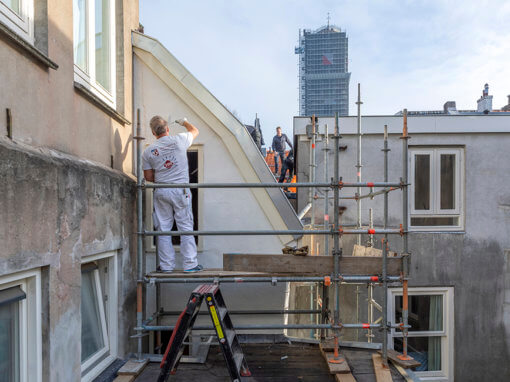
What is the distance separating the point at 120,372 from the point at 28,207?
211cm

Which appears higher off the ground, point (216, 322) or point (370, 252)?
point (370, 252)

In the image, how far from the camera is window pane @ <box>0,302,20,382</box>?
2.39 meters

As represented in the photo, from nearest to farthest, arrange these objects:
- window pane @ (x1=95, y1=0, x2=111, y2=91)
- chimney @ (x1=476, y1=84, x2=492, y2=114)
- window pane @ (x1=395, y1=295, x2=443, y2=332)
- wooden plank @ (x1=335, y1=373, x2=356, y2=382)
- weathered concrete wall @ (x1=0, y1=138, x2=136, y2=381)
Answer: weathered concrete wall @ (x1=0, y1=138, x2=136, y2=381), wooden plank @ (x1=335, y1=373, x2=356, y2=382), window pane @ (x1=95, y1=0, x2=111, y2=91), window pane @ (x1=395, y1=295, x2=443, y2=332), chimney @ (x1=476, y1=84, x2=492, y2=114)

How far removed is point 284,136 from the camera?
11.9 metres

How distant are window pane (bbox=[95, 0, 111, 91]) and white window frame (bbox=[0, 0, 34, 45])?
4.34 feet

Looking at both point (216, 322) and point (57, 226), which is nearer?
point (57, 226)

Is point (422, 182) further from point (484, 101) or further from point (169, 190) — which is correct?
point (484, 101)

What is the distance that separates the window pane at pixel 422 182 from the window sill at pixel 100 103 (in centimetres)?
592

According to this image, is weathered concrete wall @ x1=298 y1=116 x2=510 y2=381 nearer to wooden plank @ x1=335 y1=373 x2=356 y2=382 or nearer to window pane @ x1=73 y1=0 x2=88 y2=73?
wooden plank @ x1=335 y1=373 x2=356 y2=382

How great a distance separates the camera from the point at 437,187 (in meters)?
7.99

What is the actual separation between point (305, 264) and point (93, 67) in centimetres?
291

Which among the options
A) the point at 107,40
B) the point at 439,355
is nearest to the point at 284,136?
the point at 439,355

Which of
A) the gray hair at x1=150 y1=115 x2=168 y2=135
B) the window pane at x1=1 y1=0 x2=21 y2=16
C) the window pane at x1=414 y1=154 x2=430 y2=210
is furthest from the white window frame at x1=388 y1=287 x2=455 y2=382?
the window pane at x1=1 y1=0 x2=21 y2=16

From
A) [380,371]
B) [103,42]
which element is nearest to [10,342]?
[103,42]
